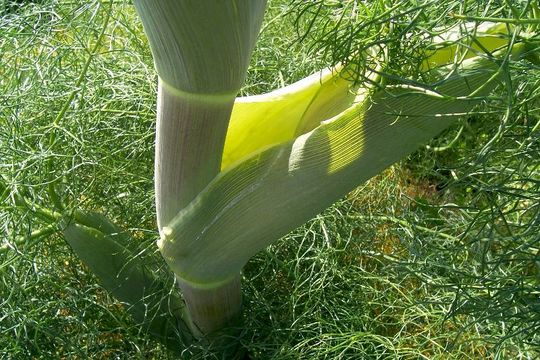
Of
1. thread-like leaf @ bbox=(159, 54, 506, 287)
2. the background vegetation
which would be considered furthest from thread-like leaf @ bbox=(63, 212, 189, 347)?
thread-like leaf @ bbox=(159, 54, 506, 287)

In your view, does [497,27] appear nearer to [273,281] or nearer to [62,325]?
[273,281]

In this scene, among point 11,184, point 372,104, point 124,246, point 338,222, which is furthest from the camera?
point 338,222

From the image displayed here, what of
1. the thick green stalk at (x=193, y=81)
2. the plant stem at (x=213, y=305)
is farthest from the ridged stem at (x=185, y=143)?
the plant stem at (x=213, y=305)

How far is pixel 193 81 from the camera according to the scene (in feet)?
2.23

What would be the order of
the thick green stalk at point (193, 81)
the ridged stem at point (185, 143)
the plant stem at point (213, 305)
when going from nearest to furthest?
the thick green stalk at point (193, 81), the ridged stem at point (185, 143), the plant stem at point (213, 305)

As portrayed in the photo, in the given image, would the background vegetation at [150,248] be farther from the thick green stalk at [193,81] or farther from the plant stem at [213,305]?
the thick green stalk at [193,81]

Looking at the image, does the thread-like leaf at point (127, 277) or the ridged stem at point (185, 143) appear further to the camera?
the thread-like leaf at point (127, 277)

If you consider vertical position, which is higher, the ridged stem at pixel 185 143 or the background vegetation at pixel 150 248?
the ridged stem at pixel 185 143

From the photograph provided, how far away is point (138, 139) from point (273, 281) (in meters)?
0.26

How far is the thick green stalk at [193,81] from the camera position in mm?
611

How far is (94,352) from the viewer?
3.14ft

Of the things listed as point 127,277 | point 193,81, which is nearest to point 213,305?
point 127,277

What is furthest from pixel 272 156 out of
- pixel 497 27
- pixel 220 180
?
pixel 497 27

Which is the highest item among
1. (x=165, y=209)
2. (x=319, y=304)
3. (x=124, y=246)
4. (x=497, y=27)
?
(x=497, y=27)
